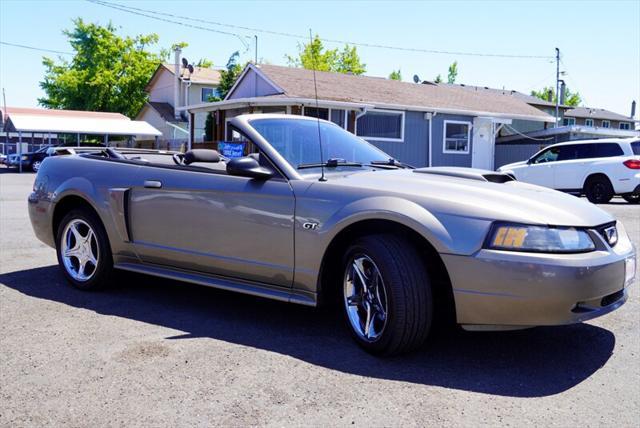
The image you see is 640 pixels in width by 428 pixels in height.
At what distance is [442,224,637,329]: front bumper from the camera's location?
3.18 m

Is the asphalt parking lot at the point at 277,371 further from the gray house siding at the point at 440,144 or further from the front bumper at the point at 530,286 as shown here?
the gray house siding at the point at 440,144

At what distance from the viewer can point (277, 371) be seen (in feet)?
11.2

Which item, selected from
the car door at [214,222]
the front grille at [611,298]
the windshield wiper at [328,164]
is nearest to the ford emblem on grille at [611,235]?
the front grille at [611,298]

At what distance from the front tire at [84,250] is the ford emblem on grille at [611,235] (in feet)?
12.5

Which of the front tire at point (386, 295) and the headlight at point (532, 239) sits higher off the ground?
the headlight at point (532, 239)

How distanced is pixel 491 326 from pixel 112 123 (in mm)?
41813

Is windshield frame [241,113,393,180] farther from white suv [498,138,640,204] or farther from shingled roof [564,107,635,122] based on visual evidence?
shingled roof [564,107,635,122]

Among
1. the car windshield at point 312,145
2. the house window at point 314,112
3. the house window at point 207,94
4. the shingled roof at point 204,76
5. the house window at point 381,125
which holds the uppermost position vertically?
the shingled roof at point 204,76

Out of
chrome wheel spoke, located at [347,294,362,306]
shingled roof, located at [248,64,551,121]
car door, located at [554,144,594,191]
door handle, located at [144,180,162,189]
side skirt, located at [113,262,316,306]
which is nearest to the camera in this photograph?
chrome wheel spoke, located at [347,294,362,306]

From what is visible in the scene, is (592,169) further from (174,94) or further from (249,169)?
(174,94)

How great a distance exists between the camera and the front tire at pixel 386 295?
3.41 m

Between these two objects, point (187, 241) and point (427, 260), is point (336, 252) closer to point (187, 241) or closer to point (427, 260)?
point (427, 260)

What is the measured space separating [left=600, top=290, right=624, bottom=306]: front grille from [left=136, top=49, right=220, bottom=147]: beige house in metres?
37.0

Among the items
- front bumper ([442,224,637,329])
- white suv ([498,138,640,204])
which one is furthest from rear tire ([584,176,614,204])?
front bumper ([442,224,637,329])
